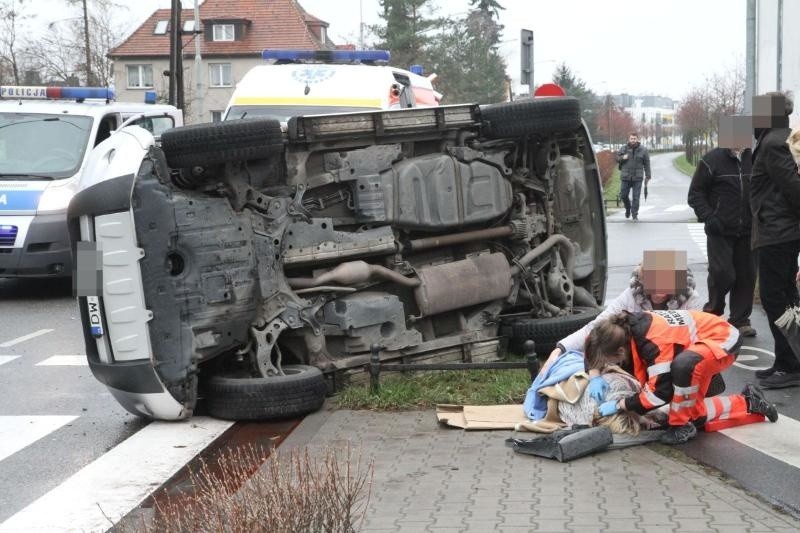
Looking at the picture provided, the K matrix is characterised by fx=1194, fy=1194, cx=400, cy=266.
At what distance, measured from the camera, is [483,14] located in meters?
79.3

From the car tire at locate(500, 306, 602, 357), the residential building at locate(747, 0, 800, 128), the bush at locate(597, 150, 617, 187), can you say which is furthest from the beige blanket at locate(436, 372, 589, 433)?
the bush at locate(597, 150, 617, 187)

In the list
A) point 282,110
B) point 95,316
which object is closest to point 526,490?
point 95,316

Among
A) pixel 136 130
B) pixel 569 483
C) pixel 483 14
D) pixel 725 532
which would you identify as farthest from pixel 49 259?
pixel 483 14

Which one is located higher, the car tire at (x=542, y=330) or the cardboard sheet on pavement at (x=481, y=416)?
the car tire at (x=542, y=330)

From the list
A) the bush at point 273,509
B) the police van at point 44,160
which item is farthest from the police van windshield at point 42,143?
the bush at point 273,509

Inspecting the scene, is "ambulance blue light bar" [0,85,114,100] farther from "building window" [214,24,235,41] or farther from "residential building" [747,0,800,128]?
"building window" [214,24,235,41]

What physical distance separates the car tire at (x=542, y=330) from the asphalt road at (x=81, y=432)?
3.94ft

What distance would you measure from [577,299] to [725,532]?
4679 millimetres

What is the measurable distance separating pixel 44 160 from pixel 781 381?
9588 millimetres

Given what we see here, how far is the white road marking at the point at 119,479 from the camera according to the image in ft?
19.2

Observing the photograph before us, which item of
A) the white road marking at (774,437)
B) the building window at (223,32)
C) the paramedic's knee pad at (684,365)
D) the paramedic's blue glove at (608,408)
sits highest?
the building window at (223,32)

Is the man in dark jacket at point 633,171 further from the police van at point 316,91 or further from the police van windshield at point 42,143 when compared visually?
the police van windshield at point 42,143

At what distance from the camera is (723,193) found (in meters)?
10.0

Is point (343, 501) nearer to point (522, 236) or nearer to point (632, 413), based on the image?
point (632, 413)
